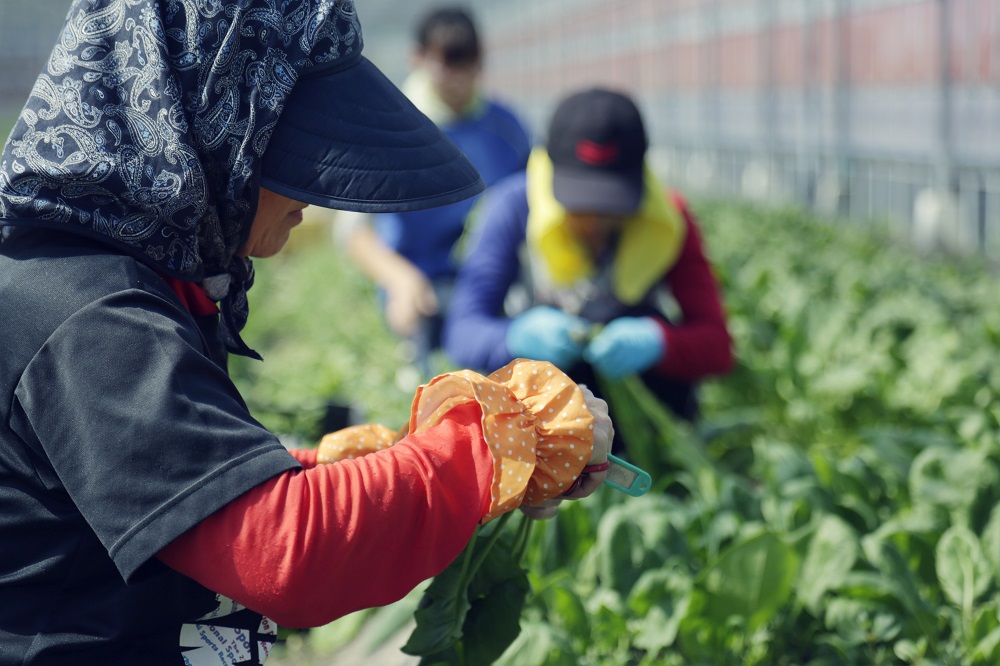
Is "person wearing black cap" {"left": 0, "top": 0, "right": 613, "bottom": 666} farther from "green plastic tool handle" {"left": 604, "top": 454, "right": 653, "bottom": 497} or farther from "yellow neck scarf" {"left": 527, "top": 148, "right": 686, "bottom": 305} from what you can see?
"yellow neck scarf" {"left": 527, "top": 148, "right": 686, "bottom": 305}

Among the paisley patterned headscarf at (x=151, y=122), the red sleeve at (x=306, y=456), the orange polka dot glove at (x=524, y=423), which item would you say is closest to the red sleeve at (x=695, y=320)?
the red sleeve at (x=306, y=456)

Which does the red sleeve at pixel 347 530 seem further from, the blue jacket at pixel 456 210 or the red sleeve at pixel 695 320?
the blue jacket at pixel 456 210

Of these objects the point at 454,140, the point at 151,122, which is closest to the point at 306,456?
the point at 151,122

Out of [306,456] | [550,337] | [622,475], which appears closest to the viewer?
[622,475]

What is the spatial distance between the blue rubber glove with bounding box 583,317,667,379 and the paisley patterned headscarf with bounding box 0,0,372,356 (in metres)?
2.06

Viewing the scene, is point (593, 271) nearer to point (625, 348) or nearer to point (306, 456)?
point (625, 348)

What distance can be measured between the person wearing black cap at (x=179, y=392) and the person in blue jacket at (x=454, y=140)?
3155mm

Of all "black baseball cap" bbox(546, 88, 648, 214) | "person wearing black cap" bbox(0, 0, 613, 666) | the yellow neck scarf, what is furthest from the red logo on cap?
"person wearing black cap" bbox(0, 0, 613, 666)

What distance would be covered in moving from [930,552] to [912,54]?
7.54 metres

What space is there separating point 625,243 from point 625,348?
1.20 feet

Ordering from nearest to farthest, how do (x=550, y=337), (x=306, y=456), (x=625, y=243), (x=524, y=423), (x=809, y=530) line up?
(x=524, y=423), (x=306, y=456), (x=809, y=530), (x=550, y=337), (x=625, y=243)

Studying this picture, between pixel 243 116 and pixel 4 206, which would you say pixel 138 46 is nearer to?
pixel 243 116

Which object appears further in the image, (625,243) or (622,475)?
(625,243)

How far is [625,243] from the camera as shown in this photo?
12.1 feet
